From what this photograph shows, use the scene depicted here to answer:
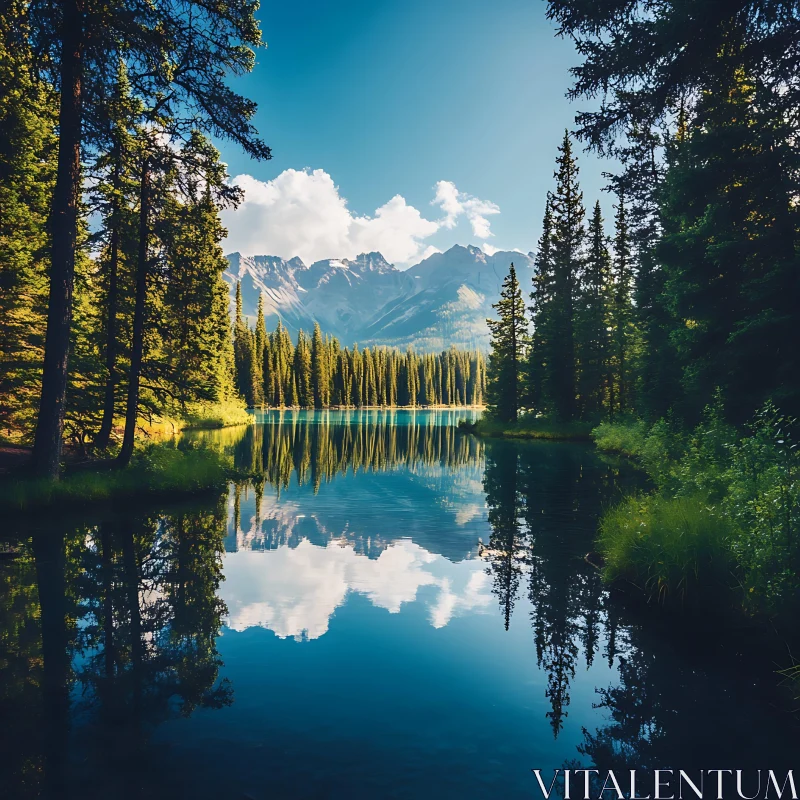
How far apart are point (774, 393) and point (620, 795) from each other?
1061 cm

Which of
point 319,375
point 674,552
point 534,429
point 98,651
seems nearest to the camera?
point 98,651

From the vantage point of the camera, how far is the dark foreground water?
465 cm

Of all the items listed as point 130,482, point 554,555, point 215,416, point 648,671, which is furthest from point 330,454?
point 648,671

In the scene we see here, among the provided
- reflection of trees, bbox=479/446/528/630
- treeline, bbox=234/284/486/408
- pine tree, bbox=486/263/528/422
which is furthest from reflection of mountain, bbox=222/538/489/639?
treeline, bbox=234/284/486/408

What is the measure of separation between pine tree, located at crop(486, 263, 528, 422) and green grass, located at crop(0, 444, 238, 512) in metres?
35.5

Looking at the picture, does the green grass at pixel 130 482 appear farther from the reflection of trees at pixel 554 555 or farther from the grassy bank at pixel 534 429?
the grassy bank at pixel 534 429

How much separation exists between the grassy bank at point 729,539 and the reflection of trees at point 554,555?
3.22 feet

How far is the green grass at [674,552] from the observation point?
803cm

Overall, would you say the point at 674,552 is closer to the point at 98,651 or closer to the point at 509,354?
the point at 98,651

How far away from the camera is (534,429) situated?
4884 cm

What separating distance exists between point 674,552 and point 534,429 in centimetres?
4128

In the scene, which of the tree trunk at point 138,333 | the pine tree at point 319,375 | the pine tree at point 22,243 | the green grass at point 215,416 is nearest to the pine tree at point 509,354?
the green grass at point 215,416

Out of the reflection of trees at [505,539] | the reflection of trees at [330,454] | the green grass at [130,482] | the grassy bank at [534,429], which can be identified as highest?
the grassy bank at [534,429]

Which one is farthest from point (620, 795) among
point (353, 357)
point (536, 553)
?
point (353, 357)
